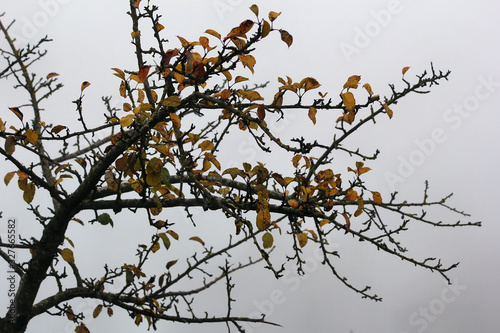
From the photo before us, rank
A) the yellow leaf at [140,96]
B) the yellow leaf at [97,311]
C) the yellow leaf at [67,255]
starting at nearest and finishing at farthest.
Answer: the yellow leaf at [140,96] < the yellow leaf at [67,255] < the yellow leaf at [97,311]

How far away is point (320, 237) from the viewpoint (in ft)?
11.2

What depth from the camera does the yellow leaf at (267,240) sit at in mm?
2957

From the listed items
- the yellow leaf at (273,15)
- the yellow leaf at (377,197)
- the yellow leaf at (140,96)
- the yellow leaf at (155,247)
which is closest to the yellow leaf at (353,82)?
the yellow leaf at (273,15)

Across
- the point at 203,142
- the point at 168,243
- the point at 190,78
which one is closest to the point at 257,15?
the point at 190,78

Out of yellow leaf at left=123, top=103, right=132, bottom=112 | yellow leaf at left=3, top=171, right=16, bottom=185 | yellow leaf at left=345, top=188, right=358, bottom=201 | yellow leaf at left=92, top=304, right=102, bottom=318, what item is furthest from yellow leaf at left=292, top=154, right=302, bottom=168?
yellow leaf at left=92, top=304, right=102, bottom=318

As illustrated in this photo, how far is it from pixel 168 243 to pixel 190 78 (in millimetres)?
1507

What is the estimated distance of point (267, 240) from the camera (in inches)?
117

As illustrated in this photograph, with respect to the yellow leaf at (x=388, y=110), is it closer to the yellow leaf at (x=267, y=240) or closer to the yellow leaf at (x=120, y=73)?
the yellow leaf at (x=267, y=240)

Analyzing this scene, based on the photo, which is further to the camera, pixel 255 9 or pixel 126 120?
pixel 126 120

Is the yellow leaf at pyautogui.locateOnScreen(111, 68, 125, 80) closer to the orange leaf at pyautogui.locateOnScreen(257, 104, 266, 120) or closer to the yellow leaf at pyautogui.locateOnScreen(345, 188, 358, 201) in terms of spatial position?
the orange leaf at pyautogui.locateOnScreen(257, 104, 266, 120)

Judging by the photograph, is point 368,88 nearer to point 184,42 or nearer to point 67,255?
point 184,42

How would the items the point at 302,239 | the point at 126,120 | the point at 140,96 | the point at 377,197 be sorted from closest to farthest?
the point at 126,120, the point at 302,239, the point at 377,197, the point at 140,96

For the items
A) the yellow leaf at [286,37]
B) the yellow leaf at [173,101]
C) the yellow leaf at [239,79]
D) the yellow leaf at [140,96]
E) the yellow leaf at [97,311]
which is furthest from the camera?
the yellow leaf at [97,311]

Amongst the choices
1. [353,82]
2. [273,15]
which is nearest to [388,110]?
[353,82]
